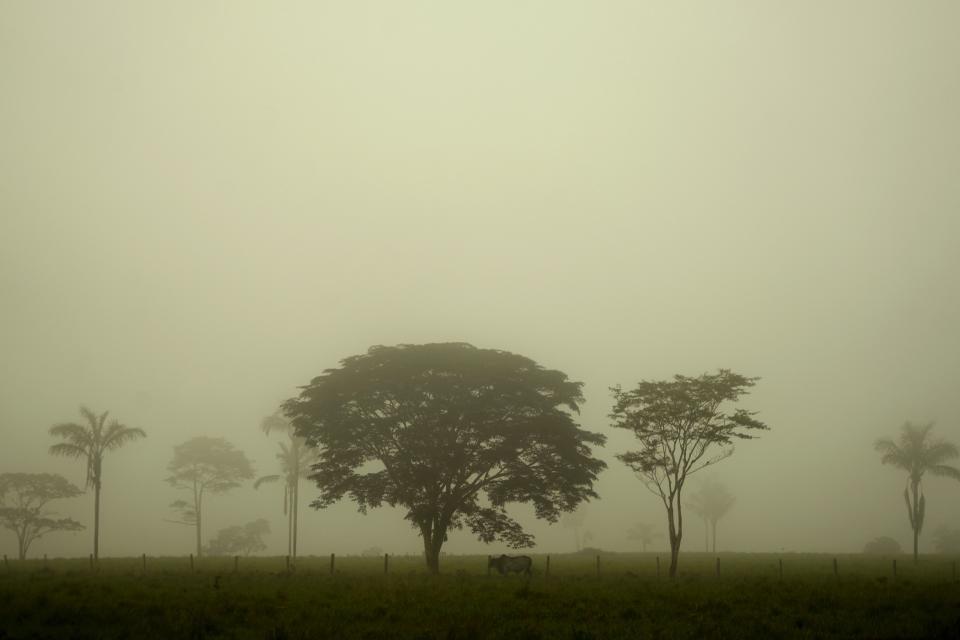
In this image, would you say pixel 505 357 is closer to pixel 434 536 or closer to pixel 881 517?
pixel 434 536

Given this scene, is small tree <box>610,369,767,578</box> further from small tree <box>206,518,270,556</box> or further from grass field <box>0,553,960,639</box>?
small tree <box>206,518,270,556</box>

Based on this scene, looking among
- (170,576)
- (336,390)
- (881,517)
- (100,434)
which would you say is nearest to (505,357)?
(336,390)

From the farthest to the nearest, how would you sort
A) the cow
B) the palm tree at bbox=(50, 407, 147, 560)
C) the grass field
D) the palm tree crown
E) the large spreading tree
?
Answer: the palm tree crown < the palm tree at bbox=(50, 407, 147, 560) < the large spreading tree < the cow < the grass field

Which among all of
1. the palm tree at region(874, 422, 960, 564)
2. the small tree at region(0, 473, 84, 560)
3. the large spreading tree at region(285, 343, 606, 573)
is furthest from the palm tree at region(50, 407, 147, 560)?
the palm tree at region(874, 422, 960, 564)

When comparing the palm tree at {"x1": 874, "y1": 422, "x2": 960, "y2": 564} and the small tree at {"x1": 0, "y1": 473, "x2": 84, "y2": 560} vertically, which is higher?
the palm tree at {"x1": 874, "y1": 422, "x2": 960, "y2": 564}

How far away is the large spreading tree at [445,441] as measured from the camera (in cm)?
3841

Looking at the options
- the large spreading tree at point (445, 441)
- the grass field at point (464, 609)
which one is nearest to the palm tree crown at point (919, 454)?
the grass field at point (464, 609)

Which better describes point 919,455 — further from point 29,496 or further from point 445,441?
point 29,496

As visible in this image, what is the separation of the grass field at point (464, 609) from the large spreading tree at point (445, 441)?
898cm

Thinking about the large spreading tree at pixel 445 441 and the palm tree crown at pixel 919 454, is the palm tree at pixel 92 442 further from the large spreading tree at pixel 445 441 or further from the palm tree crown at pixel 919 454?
the palm tree crown at pixel 919 454

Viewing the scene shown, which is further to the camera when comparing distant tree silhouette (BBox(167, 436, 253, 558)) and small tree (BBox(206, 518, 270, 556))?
small tree (BBox(206, 518, 270, 556))

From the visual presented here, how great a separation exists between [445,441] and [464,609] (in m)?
18.0

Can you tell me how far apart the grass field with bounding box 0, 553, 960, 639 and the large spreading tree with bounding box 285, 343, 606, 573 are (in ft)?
29.5

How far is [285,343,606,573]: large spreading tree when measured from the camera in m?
38.4
